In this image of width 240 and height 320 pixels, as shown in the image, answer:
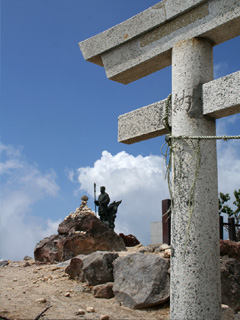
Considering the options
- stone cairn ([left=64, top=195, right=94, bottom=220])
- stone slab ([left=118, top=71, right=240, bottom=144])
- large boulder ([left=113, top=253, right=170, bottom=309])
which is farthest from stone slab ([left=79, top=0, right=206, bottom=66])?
stone cairn ([left=64, top=195, right=94, bottom=220])

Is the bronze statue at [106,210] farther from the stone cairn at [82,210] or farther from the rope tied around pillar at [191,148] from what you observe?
the rope tied around pillar at [191,148]

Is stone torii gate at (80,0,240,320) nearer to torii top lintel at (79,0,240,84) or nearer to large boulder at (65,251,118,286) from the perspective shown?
torii top lintel at (79,0,240,84)

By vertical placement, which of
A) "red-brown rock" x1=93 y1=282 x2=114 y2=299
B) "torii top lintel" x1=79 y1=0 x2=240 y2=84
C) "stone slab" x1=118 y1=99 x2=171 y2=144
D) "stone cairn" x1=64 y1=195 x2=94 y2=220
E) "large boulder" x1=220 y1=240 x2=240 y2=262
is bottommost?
"red-brown rock" x1=93 y1=282 x2=114 y2=299

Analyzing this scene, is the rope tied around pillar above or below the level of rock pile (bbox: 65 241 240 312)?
above

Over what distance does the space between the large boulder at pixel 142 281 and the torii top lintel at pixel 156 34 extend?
2.45 m

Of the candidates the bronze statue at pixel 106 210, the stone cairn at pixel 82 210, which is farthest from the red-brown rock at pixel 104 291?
the bronze statue at pixel 106 210

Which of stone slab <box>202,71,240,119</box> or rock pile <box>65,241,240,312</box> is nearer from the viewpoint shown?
stone slab <box>202,71,240,119</box>

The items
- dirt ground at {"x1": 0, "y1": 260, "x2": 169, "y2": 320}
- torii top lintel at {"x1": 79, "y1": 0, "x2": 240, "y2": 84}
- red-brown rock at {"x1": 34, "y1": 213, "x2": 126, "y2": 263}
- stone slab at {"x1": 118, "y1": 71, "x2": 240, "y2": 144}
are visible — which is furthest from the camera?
red-brown rock at {"x1": 34, "y1": 213, "x2": 126, "y2": 263}

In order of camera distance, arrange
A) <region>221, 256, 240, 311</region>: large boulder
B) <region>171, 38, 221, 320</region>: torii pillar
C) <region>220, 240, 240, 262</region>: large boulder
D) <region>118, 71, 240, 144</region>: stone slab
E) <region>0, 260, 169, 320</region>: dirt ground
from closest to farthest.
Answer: <region>171, 38, 221, 320</region>: torii pillar → <region>118, 71, 240, 144</region>: stone slab → <region>0, 260, 169, 320</region>: dirt ground → <region>221, 256, 240, 311</region>: large boulder → <region>220, 240, 240, 262</region>: large boulder

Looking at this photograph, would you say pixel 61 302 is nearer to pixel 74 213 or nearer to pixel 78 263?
pixel 78 263

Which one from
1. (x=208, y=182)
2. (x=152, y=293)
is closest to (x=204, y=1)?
(x=208, y=182)

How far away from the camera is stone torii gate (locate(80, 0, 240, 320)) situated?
3.34 m

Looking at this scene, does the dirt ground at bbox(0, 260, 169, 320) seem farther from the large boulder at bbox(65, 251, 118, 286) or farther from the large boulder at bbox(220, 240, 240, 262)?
the large boulder at bbox(220, 240, 240, 262)

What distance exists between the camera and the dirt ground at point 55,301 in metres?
4.02
